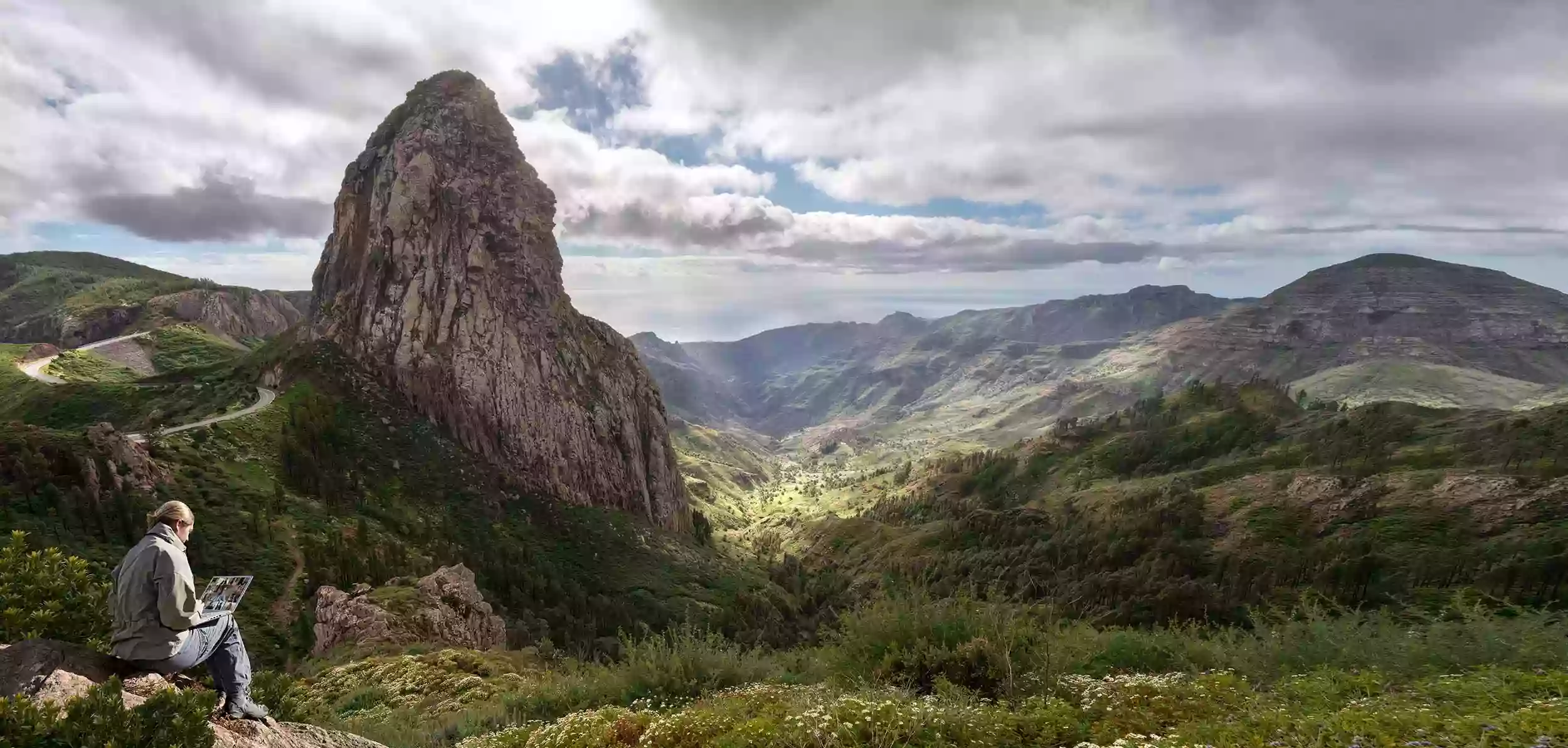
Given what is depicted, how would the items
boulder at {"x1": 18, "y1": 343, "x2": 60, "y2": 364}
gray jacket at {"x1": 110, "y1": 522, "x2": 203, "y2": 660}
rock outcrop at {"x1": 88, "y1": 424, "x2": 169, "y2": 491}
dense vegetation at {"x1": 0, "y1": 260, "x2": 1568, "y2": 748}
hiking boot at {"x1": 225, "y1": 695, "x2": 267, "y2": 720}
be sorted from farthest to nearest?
boulder at {"x1": 18, "y1": 343, "x2": 60, "y2": 364} → rock outcrop at {"x1": 88, "y1": 424, "x2": 169, "y2": 491} → dense vegetation at {"x1": 0, "y1": 260, "x2": 1568, "y2": 748} → hiking boot at {"x1": 225, "y1": 695, "x2": 267, "y2": 720} → gray jacket at {"x1": 110, "y1": 522, "x2": 203, "y2": 660}

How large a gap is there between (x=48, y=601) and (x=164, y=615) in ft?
9.62

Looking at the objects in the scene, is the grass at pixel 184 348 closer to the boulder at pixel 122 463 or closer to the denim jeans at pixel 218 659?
the boulder at pixel 122 463

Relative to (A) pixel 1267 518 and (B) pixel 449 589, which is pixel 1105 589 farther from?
(B) pixel 449 589

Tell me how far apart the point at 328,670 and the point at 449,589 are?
38.4 ft

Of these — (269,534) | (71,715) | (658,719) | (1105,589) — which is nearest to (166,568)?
(71,715)

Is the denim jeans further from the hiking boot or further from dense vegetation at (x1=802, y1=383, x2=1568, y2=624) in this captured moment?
dense vegetation at (x1=802, y1=383, x2=1568, y2=624)

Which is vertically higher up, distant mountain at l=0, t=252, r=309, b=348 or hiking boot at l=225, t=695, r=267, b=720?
distant mountain at l=0, t=252, r=309, b=348

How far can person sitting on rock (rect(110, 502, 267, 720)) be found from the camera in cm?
782

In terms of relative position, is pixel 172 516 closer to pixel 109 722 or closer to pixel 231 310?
pixel 109 722

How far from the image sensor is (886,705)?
891 centimetres

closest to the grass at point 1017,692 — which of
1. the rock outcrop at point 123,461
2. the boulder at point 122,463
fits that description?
the boulder at point 122,463

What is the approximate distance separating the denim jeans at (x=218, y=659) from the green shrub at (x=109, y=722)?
168 cm

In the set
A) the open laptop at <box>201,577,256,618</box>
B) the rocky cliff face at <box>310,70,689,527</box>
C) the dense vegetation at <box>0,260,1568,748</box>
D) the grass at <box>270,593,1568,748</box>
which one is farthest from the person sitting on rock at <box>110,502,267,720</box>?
the rocky cliff face at <box>310,70,689,527</box>

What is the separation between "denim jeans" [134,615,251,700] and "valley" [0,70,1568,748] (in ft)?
2.90
